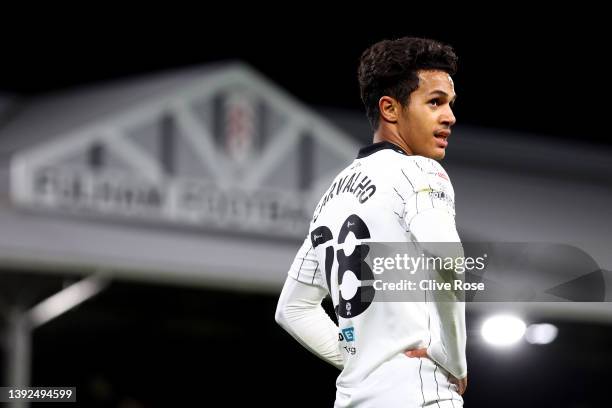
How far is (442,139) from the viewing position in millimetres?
3047

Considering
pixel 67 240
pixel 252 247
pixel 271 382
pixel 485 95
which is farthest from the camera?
pixel 485 95

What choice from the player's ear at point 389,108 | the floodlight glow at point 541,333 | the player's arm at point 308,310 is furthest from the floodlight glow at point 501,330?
the floodlight glow at point 541,333

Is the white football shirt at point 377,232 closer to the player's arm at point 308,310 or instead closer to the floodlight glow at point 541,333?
the player's arm at point 308,310

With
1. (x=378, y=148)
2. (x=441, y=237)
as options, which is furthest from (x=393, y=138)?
(x=441, y=237)

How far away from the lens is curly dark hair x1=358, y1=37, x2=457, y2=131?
9.96 feet

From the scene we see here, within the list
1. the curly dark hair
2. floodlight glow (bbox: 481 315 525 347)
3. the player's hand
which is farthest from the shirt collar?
floodlight glow (bbox: 481 315 525 347)

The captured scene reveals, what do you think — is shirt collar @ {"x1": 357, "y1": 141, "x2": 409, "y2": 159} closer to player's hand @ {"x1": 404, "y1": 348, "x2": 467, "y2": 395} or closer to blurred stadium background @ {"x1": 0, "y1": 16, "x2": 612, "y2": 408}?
player's hand @ {"x1": 404, "y1": 348, "x2": 467, "y2": 395}

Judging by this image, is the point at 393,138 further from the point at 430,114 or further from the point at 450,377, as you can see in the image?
the point at 450,377

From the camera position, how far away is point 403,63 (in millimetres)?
3035

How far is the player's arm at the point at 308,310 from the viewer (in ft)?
10.6

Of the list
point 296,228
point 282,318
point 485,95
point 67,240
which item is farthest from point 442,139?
point 485,95

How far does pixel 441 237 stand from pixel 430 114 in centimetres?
40

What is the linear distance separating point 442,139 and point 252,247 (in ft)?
27.4

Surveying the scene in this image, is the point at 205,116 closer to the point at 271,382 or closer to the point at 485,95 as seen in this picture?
the point at 271,382
